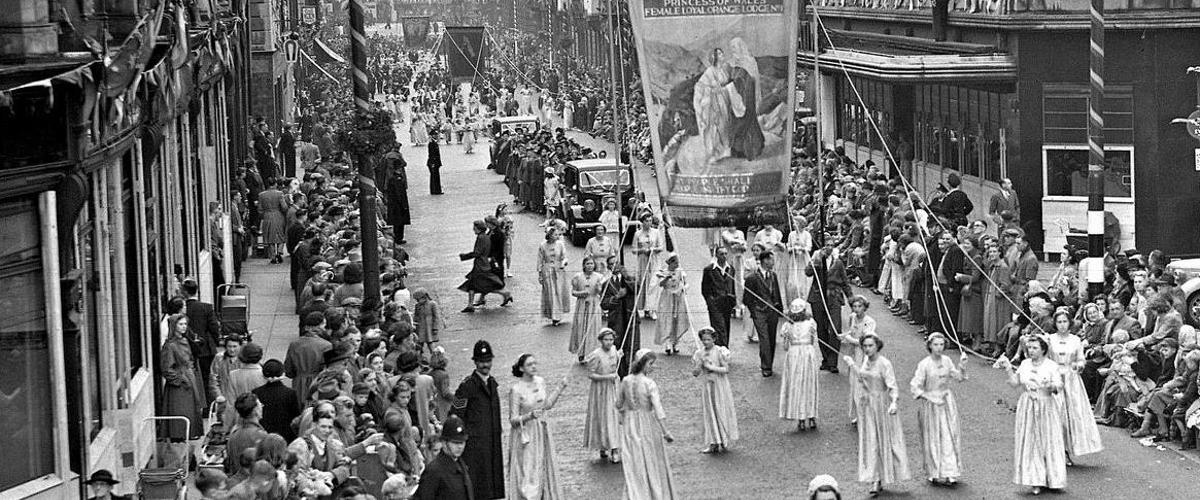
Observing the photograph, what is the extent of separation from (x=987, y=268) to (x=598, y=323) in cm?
473

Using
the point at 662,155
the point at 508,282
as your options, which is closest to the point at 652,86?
the point at 662,155

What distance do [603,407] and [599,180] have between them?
19.7m

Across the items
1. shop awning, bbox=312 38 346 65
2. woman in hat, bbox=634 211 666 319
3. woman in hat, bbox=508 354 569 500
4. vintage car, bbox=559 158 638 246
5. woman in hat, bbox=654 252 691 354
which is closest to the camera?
woman in hat, bbox=508 354 569 500

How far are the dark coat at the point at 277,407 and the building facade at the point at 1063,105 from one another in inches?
531

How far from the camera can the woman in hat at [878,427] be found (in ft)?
59.2

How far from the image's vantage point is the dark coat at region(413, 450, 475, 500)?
47.3 ft

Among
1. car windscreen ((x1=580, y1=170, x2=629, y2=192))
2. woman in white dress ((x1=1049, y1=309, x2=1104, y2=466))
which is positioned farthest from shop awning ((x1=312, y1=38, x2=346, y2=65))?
woman in white dress ((x1=1049, y1=309, x2=1104, y2=466))

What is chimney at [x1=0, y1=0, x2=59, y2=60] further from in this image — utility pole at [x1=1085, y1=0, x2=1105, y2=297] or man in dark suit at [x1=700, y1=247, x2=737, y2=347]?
utility pole at [x1=1085, y1=0, x2=1105, y2=297]

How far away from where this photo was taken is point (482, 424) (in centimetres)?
1728

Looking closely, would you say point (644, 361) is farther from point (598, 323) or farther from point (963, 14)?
point (963, 14)

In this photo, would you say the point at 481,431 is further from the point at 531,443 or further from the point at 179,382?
the point at 179,382

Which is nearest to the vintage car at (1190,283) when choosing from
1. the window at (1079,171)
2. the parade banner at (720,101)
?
the parade banner at (720,101)

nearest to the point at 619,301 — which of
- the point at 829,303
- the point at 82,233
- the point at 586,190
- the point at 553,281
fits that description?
the point at 829,303

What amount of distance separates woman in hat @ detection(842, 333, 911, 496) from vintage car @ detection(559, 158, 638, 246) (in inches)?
744
